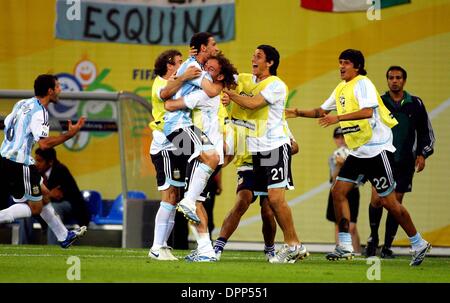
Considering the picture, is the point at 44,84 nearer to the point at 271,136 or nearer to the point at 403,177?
the point at 271,136

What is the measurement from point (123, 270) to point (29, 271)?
2.84 feet

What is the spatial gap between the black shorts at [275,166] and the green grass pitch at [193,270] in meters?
0.90

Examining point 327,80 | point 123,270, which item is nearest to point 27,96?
point 327,80

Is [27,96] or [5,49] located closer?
[27,96]

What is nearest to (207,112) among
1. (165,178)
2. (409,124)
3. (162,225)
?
(165,178)

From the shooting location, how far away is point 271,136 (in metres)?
12.9

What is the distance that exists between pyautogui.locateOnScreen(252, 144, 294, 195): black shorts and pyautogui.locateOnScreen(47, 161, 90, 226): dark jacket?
5258 mm

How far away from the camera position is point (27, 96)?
17469 millimetres

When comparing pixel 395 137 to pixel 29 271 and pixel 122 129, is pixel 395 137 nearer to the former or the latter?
pixel 122 129

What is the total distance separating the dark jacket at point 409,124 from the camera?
15.9 meters

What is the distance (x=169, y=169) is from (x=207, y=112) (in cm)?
79

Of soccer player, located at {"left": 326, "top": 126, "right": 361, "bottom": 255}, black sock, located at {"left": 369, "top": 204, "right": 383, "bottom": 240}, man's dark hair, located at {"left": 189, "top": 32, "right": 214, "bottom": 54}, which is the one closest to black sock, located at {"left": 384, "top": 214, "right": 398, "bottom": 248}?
black sock, located at {"left": 369, "top": 204, "right": 383, "bottom": 240}

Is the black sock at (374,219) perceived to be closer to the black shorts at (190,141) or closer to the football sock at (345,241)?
the football sock at (345,241)
